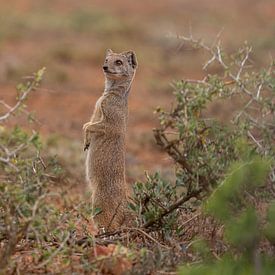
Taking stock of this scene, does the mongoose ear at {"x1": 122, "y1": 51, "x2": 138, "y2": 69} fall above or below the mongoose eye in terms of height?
above

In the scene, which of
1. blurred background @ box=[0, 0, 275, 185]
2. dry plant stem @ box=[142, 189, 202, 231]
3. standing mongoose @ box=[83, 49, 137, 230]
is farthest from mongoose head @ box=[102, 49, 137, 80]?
dry plant stem @ box=[142, 189, 202, 231]

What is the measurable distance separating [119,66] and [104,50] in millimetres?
11436

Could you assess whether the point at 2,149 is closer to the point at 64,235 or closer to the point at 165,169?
the point at 64,235

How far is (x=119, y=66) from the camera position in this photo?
22.3 feet

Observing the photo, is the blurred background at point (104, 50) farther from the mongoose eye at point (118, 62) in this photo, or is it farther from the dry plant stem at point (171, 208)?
the dry plant stem at point (171, 208)

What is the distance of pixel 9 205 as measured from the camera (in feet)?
14.2

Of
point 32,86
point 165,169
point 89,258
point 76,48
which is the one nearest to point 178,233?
point 89,258

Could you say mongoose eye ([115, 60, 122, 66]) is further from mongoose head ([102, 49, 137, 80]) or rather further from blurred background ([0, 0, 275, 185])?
blurred background ([0, 0, 275, 185])

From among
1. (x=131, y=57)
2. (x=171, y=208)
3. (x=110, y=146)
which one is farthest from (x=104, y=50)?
(x=171, y=208)

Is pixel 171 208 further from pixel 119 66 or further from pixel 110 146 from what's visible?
pixel 119 66

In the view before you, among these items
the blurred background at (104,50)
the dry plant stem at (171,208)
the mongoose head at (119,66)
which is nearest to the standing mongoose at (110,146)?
the mongoose head at (119,66)

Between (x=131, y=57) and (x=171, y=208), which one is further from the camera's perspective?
(x=131, y=57)

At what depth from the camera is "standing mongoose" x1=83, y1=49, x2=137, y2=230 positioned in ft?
19.6

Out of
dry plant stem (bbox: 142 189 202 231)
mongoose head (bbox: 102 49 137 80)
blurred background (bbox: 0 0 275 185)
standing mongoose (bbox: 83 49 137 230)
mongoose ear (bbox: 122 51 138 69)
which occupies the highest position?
blurred background (bbox: 0 0 275 185)
